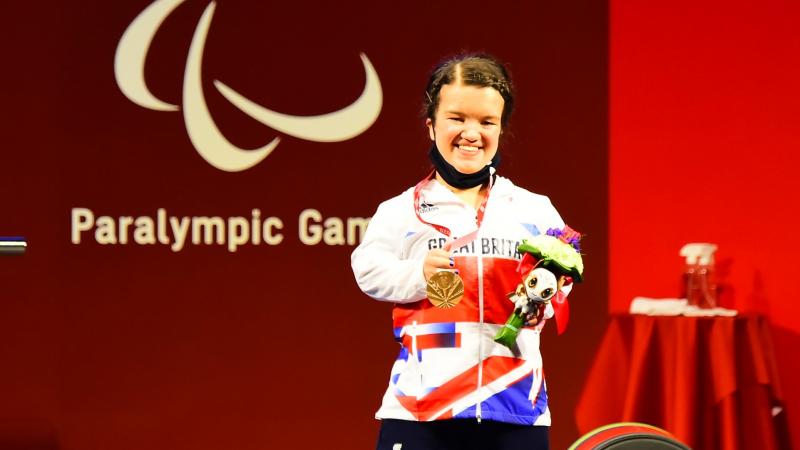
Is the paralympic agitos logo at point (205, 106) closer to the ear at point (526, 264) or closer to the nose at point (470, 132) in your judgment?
the nose at point (470, 132)

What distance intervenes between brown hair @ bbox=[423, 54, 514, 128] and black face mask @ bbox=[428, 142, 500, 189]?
10 cm

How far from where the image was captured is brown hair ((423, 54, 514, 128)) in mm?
2295

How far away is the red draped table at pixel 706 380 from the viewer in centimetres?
406

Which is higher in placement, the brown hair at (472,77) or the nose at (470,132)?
the brown hair at (472,77)

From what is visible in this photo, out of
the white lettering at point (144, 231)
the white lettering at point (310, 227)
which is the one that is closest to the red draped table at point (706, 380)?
the white lettering at point (310, 227)

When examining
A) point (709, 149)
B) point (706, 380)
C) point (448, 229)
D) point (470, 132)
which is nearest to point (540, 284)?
point (448, 229)

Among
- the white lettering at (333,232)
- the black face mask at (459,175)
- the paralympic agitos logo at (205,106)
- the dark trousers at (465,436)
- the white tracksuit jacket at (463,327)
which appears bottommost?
the dark trousers at (465,436)

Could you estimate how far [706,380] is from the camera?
413 centimetres

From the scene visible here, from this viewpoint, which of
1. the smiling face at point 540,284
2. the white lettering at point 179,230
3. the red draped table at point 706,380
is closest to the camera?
the smiling face at point 540,284

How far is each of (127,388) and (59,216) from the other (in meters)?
0.70

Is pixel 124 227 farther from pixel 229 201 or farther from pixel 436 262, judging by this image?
pixel 436 262

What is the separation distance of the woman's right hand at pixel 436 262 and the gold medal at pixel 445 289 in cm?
1

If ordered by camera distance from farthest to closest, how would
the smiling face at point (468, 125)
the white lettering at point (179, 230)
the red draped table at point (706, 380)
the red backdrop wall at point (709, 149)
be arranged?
1. the red backdrop wall at point (709, 149)
2. the white lettering at point (179, 230)
3. the red draped table at point (706, 380)
4. the smiling face at point (468, 125)

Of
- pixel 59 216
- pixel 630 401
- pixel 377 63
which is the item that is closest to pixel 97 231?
pixel 59 216
